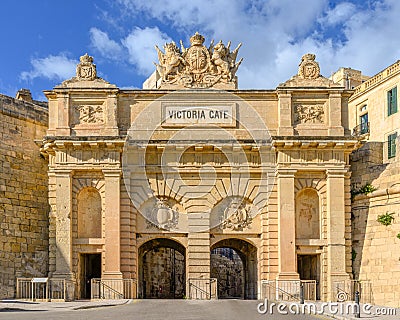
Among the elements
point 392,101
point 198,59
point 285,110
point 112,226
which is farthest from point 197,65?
point 392,101

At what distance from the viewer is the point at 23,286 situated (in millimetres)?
33219

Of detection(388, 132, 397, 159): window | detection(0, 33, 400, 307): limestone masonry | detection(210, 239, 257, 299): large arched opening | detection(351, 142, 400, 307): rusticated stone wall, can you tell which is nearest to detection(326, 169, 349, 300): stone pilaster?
detection(0, 33, 400, 307): limestone masonry

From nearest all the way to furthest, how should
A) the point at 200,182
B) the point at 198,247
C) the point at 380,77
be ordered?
the point at 198,247
the point at 200,182
the point at 380,77

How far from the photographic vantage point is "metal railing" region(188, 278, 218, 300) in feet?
110

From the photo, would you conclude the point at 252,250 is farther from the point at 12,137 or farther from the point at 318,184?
the point at 12,137

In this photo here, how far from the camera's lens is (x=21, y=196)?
→ 3528cm

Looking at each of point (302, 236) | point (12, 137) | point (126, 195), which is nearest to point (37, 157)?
point (12, 137)

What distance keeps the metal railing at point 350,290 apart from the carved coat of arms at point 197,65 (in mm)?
10212

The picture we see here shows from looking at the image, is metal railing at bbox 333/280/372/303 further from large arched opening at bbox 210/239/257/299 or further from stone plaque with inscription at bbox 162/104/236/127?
large arched opening at bbox 210/239/257/299

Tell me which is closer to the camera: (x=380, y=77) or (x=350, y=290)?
(x=350, y=290)

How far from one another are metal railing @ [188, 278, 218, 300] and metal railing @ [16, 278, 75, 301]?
5081 millimetres

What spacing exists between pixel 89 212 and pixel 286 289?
30.3 feet

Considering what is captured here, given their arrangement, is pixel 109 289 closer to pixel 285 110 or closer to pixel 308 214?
pixel 308 214

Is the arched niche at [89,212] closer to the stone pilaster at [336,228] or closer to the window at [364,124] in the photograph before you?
the stone pilaster at [336,228]
